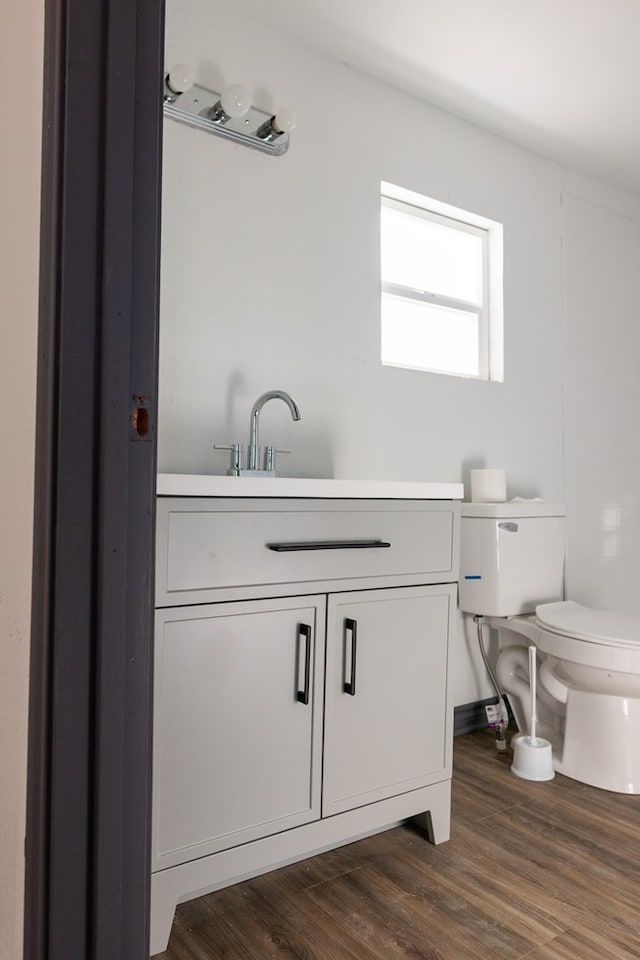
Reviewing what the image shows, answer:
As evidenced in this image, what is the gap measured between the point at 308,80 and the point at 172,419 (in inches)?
46.9

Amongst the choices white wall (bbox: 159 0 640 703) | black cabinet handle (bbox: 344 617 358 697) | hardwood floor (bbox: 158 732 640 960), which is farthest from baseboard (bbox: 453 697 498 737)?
black cabinet handle (bbox: 344 617 358 697)

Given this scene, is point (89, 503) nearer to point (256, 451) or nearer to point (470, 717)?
point (256, 451)

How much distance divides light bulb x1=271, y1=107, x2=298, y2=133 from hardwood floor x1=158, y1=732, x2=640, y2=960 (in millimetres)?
1982

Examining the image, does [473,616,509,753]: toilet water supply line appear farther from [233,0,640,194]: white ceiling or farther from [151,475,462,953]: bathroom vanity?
[233,0,640,194]: white ceiling

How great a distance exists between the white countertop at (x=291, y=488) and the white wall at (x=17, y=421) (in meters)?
0.56

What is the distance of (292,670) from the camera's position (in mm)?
1508

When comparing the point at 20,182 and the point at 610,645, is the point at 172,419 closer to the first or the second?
the point at 20,182

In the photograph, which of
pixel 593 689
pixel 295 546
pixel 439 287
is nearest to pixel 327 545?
pixel 295 546

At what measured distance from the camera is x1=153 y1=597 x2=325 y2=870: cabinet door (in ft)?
4.39

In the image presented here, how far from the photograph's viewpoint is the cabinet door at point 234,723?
1339mm

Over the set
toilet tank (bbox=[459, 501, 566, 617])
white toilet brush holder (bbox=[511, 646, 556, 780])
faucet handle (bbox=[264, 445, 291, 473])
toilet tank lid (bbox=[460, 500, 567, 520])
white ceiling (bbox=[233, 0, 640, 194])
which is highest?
white ceiling (bbox=[233, 0, 640, 194])

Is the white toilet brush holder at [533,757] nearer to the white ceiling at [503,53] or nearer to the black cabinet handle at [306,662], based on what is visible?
the black cabinet handle at [306,662]

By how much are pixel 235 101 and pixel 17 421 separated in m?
1.49

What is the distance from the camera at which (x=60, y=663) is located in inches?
25.9
